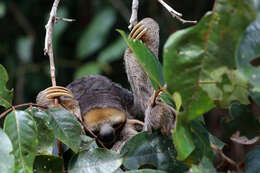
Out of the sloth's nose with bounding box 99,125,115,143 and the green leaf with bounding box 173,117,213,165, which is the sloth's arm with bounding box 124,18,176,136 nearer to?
the sloth's nose with bounding box 99,125,115,143

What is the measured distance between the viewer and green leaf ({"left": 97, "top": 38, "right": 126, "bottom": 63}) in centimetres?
444

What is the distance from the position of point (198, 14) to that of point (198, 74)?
140 inches

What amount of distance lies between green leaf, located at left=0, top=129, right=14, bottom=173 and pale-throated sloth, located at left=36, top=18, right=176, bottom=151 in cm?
78

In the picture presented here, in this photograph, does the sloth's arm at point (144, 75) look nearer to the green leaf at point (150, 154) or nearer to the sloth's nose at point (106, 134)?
the sloth's nose at point (106, 134)

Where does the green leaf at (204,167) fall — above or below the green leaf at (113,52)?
above

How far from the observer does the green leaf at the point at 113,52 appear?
175 inches

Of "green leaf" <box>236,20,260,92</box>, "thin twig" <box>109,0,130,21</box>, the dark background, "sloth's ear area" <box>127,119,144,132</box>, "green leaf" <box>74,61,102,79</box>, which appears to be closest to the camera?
"green leaf" <box>236,20,260,92</box>

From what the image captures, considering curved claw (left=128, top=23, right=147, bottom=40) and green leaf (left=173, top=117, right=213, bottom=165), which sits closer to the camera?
green leaf (left=173, top=117, right=213, bottom=165)

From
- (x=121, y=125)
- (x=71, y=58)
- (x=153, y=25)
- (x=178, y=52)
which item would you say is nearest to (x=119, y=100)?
(x=121, y=125)

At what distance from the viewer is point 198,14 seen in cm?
430

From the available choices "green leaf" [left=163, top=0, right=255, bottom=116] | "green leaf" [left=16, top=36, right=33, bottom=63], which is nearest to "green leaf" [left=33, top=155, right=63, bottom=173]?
"green leaf" [left=163, top=0, right=255, bottom=116]

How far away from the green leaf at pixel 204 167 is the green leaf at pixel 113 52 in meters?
3.44

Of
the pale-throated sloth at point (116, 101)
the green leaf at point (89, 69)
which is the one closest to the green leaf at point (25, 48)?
the green leaf at point (89, 69)

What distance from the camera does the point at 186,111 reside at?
36.6 inches
